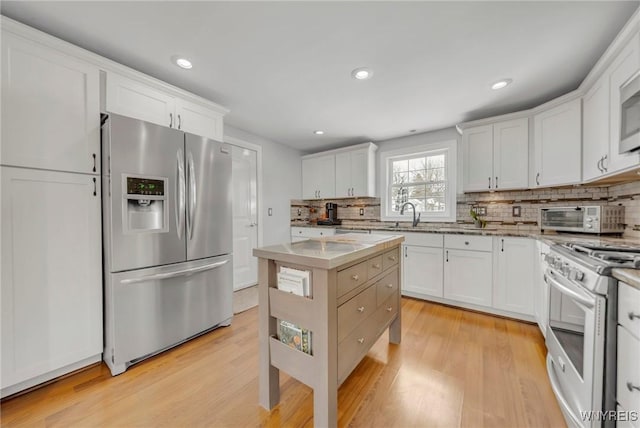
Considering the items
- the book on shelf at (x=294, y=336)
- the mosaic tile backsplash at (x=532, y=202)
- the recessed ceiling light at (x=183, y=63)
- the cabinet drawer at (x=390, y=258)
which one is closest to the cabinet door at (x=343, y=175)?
the mosaic tile backsplash at (x=532, y=202)

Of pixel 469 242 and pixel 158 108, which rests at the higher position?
pixel 158 108

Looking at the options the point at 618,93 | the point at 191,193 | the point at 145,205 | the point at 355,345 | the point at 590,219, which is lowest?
the point at 355,345

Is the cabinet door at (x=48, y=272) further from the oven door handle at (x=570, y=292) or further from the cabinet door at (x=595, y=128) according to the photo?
the cabinet door at (x=595, y=128)

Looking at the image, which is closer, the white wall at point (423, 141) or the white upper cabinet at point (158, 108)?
the white upper cabinet at point (158, 108)

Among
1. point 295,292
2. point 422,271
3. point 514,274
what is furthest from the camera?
point 422,271

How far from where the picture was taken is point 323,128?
3488 mm

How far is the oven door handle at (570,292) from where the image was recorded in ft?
3.87

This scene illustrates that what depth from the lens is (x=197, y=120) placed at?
7.75ft

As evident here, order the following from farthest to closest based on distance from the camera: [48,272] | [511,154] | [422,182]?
[422,182] < [511,154] < [48,272]

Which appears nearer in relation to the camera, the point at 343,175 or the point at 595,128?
the point at 595,128

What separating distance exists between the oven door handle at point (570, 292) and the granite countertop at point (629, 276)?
16 cm

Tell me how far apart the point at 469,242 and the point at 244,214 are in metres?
3.00

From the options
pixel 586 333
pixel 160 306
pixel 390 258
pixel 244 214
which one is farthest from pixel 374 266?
pixel 244 214

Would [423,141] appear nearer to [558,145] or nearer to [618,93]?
[558,145]
